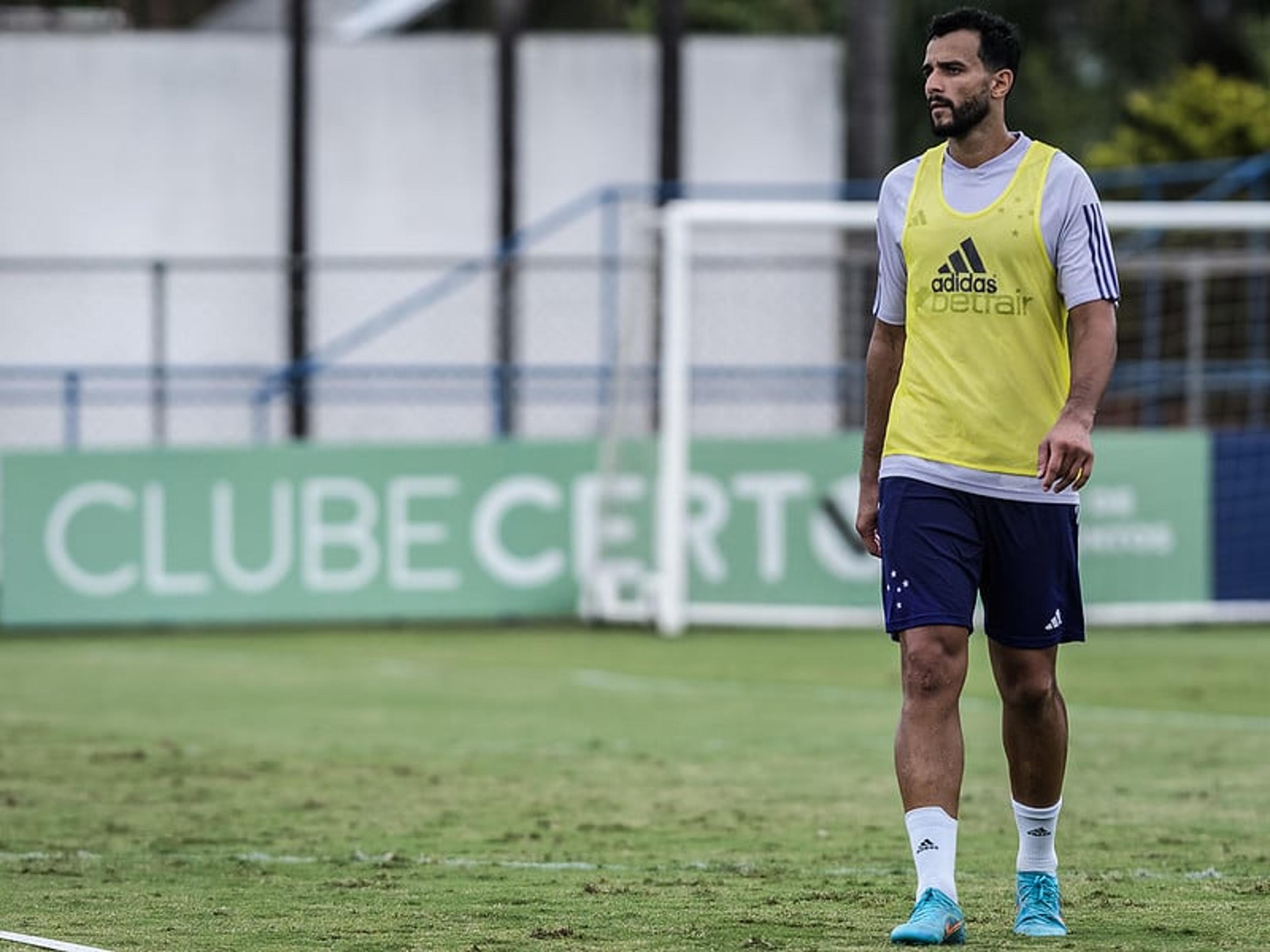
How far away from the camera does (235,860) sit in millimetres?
7988

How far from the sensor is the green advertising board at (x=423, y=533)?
718 inches

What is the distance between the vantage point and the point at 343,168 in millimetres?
25969

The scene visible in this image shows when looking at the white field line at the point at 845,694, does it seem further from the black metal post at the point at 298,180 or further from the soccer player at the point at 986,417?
the black metal post at the point at 298,180

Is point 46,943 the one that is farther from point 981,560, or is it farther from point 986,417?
point 986,417

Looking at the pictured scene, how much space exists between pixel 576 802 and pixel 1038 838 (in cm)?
325

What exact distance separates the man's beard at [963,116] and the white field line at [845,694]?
6219mm

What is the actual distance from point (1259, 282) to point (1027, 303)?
16528 millimetres

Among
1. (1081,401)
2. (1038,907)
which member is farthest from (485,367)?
(1081,401)

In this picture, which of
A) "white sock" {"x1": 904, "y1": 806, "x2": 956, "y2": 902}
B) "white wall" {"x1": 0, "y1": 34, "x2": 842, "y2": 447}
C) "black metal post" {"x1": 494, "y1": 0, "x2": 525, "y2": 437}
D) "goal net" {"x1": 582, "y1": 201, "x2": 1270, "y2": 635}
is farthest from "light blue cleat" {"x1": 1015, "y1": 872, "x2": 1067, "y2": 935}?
"black metal post" {"x1": 494, "y1": 0, "x2": 525, "y2": 437}

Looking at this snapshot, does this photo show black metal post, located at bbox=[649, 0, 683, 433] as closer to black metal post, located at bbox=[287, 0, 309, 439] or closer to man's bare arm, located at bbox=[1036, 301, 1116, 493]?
black metal post, located at bbox=[287, 0, 309, 439]

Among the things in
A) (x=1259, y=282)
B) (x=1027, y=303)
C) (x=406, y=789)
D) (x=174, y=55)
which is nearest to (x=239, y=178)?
(x=174, y=55)

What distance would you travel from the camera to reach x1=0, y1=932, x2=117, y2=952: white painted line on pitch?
20.4 feet

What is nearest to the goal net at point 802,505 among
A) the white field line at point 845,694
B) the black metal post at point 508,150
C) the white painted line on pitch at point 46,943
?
→ the white field line at point 845,694

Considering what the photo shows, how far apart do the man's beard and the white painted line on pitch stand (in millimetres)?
2741
